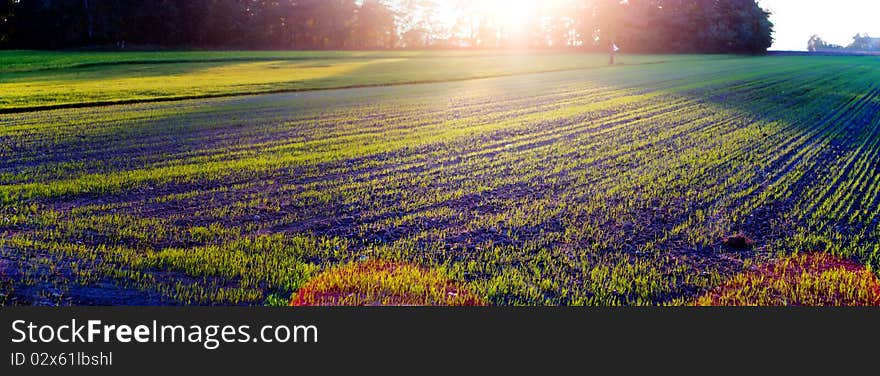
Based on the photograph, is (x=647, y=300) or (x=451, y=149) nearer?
(x=647, y=300)

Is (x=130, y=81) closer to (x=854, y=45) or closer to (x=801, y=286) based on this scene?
(x=801, y=286)

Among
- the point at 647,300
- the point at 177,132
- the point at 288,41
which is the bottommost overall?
the point at 647,300

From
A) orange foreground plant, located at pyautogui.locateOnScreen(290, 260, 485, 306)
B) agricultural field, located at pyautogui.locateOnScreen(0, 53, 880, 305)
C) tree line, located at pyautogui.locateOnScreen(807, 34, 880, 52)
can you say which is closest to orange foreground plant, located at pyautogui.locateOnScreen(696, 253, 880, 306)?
agricultural field, located at pyautogui.locateOnScreen(0, 53, 880, 305)

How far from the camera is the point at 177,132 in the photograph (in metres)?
12.9

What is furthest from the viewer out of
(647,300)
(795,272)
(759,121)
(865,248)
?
(759,121)

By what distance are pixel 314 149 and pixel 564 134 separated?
5654 mm

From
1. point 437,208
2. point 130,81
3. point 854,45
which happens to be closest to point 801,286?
point 437,208

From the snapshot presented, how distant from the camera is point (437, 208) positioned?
7266 millimetres

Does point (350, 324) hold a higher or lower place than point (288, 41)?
lower

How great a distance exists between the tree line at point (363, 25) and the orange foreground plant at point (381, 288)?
64.5 metres

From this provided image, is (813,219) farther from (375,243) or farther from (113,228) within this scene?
(113,228)

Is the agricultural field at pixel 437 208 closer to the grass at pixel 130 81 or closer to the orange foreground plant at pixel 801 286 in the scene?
the orange foreground plant at pixel 801 286

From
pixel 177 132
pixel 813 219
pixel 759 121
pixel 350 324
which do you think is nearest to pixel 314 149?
pixel 177 132

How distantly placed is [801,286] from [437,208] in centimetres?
394
